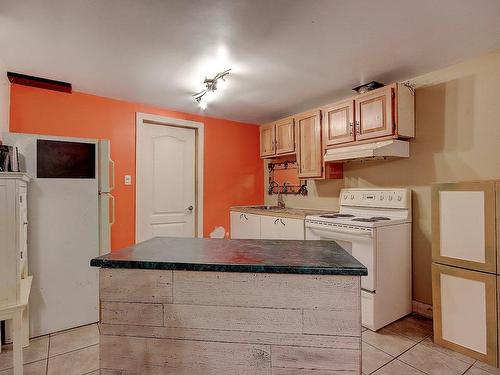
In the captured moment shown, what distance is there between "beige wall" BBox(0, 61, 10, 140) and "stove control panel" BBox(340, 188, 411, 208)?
3.33 m

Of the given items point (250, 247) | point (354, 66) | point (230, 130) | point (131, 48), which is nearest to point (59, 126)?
point (131, 48)

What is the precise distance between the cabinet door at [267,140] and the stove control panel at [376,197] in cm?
119

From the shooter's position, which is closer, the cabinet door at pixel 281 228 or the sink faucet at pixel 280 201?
the cabinet door at pixel 281 228

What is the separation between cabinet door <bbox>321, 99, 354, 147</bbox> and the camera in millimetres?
2850

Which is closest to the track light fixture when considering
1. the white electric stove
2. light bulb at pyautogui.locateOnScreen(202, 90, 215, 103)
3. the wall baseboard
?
light bulb at pyautogui.locateOnScreen(202, 90, 215, 103)

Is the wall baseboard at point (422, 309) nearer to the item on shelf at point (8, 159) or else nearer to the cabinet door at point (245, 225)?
the cabinet door at point (245, 225)

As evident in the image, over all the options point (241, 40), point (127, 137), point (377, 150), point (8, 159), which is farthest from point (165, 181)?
point (377, 150)

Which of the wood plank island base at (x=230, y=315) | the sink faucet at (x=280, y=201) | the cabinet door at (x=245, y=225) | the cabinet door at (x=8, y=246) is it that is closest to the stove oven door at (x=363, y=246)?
the cabinet door at (x=245, y=225)

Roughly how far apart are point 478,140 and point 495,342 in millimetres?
1482

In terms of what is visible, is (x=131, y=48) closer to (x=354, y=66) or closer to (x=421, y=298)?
(x=354, y=66)

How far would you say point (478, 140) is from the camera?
2.28m

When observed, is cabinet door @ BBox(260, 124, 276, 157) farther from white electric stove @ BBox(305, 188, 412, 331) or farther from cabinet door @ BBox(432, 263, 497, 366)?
cabinet door @ BBox(432, 263, 497, 366)

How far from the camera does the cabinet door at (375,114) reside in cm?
251

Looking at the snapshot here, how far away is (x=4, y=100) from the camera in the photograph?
247cm
